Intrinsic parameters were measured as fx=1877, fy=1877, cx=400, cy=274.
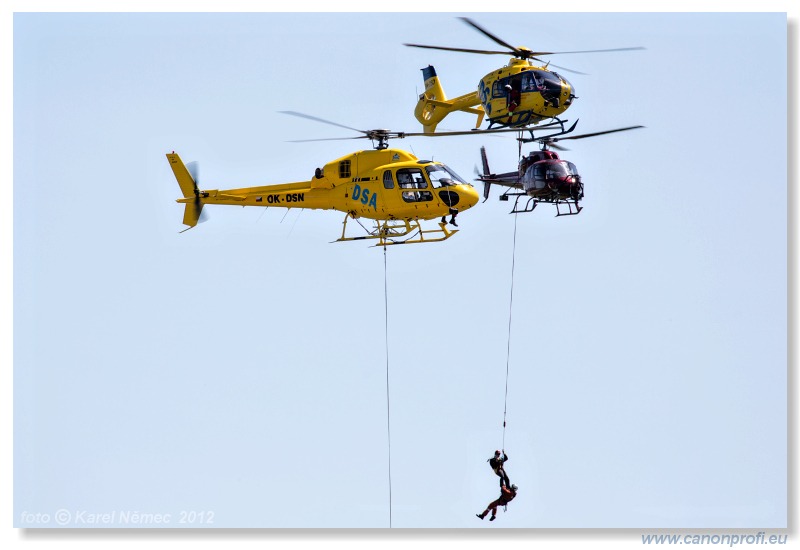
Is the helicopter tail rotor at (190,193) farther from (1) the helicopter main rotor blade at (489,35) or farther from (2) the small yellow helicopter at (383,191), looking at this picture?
(1) the helicopter main rotor blade at (489,35)

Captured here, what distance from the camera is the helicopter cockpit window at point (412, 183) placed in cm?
2708

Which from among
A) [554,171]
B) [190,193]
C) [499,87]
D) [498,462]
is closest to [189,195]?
[190,193]

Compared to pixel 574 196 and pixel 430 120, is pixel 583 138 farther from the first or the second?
pixel 430 120

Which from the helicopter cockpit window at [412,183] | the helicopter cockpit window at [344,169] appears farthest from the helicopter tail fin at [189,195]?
the helicopter cockpit window at [412,183]

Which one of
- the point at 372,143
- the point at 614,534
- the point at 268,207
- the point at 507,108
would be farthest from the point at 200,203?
the point at 614,534

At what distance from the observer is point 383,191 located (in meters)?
27.3

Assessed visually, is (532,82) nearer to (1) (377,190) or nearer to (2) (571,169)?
(2) (571,169)

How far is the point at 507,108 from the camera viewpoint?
26984 mm

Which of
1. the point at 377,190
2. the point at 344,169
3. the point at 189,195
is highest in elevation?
the point at 344,169

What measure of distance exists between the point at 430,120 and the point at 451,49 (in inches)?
168

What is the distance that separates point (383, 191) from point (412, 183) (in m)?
0.46

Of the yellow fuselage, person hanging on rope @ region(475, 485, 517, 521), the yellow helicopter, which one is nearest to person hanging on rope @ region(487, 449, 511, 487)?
person hanging on rope @ region(475, 485, 517, 521)

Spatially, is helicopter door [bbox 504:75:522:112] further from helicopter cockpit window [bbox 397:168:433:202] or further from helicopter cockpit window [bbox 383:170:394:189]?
helicopter cockpit window [bbox 383:170:394:189]

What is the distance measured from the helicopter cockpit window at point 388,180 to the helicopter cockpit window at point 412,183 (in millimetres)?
115
